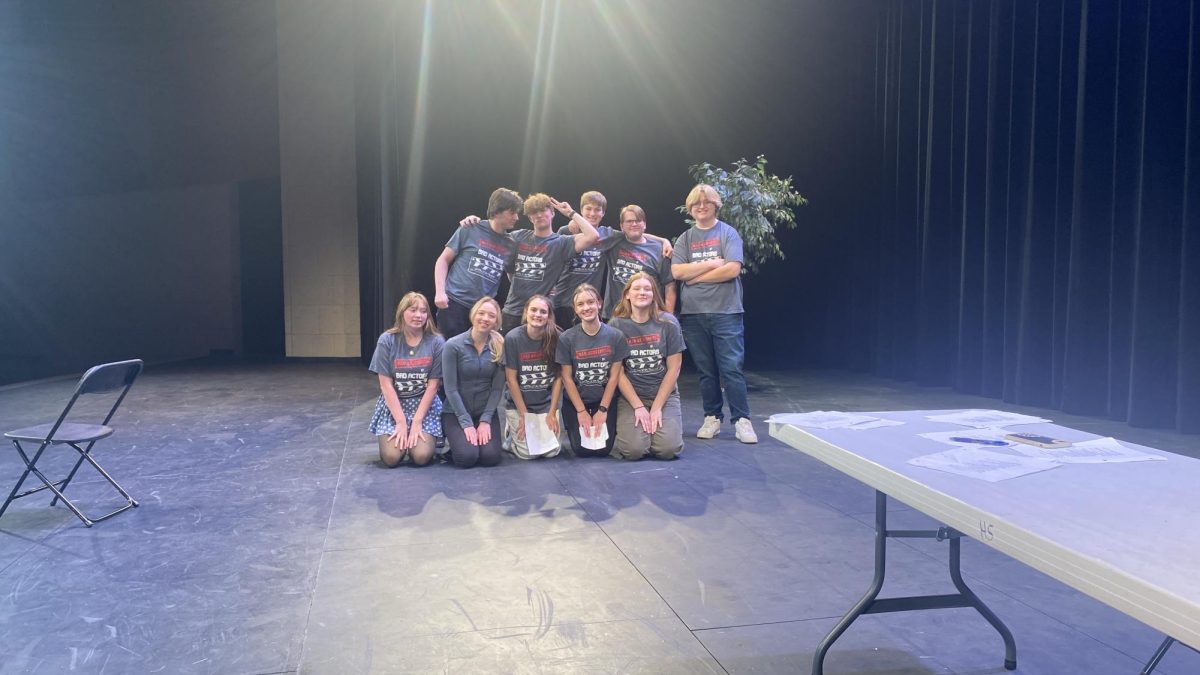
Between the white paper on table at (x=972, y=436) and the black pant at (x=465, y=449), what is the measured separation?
2.39 m

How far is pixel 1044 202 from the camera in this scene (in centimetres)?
566

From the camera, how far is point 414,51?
26.7ft

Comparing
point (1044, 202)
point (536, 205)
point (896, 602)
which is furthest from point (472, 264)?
point (1044, 202)

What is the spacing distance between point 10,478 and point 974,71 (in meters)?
6.39

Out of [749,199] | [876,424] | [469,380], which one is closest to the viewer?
[876,424]

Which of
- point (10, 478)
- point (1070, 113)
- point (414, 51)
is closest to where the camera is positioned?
point (10, 478)

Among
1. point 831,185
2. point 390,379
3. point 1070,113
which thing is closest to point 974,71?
point 1070,113

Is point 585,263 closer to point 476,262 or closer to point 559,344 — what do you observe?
point 476,262

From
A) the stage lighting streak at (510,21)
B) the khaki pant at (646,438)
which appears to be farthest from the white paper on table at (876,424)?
the stage lighting streak at (510,21)

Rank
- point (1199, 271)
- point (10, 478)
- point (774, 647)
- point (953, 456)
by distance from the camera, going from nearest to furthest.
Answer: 1. point (953, 456)
2. point (774, 647)
3. point (10, 478)
4. point (1199, 271)

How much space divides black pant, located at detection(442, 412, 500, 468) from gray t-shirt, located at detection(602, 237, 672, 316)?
1083 millimetres

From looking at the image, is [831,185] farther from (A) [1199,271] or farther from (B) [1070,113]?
(A) [1199,271]

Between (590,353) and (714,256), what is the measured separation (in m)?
0.91

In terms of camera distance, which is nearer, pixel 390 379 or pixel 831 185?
pixel 390 379
